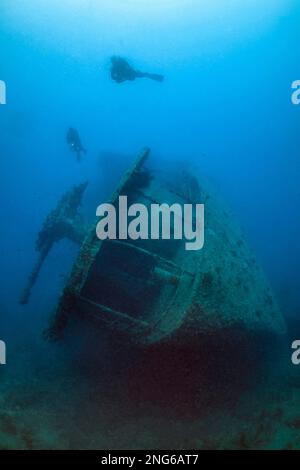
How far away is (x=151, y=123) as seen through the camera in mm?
41344

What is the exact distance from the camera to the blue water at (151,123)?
14.7 m

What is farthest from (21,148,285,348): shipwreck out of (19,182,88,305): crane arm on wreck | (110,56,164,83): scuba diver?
(110,56,164,83): scuba diver

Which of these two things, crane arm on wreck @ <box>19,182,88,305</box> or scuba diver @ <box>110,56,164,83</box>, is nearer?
crane arm on wreck @ <box>19,182,88,305</box>

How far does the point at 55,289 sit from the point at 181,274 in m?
10.5

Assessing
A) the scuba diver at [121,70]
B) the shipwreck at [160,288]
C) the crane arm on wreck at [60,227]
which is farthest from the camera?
the scuba diver at [121,70]

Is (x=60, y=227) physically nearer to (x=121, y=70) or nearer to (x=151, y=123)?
(x=121, y=70)

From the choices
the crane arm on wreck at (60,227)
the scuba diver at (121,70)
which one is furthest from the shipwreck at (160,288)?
the scuba diver at (121,70)

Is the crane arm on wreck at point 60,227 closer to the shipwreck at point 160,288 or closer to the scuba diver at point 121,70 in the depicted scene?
the shipwreck at point 160,288

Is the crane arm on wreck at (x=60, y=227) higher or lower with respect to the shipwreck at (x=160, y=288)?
higher

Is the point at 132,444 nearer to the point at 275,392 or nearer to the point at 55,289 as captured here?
the point at 275,392

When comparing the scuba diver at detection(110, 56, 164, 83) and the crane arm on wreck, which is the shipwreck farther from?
the scuba diver at detection(110, 56, 164, 83)

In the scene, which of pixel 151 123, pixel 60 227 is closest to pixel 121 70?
pixel 60 227

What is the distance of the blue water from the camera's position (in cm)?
1468

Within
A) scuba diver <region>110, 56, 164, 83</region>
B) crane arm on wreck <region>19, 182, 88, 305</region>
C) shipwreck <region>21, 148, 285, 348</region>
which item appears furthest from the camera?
scuba diver <region>110, 56, 164, 83</region>
